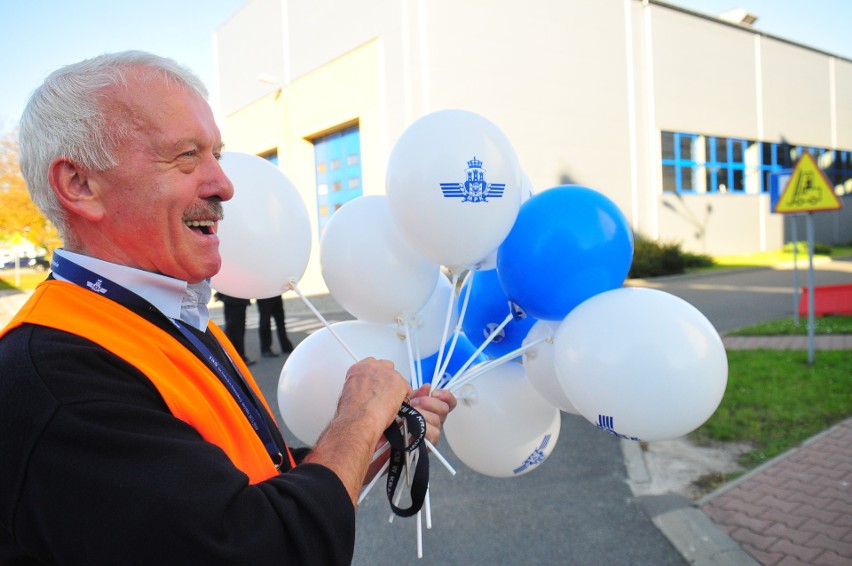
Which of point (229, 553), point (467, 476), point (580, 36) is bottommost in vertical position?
point (467, 476)

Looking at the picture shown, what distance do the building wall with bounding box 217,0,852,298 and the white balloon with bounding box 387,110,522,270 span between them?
13.2 m

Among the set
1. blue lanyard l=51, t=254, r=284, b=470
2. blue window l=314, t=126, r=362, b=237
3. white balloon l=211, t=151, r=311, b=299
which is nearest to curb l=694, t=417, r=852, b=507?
white balloon l=211, t=151, r=311, b=299

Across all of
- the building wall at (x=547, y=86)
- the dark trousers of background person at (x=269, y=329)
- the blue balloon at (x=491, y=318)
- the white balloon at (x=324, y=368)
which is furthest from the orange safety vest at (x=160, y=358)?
the building wall at (x=547, y=86)

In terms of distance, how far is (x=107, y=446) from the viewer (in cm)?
86

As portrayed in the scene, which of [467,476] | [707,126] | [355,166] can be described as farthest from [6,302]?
[707,126]

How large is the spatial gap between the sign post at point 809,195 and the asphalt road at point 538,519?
3620mm

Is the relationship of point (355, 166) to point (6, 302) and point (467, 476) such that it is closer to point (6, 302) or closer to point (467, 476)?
point (6, 302)

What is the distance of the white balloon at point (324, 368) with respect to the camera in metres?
2.08

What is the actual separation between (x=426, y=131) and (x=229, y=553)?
1.42 m

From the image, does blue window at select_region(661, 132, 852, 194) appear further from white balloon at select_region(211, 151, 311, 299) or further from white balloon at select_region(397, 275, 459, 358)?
white balloon at select_region(211, 151, 311, 299)

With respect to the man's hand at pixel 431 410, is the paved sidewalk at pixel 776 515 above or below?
below

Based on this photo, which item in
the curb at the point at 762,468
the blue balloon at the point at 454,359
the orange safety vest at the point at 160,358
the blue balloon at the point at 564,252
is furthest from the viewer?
the curb at the point at 762,468

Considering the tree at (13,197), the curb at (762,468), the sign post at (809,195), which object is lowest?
the curb at (762,468)

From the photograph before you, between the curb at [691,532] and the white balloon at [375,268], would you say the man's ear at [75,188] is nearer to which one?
the white balloon at [375,268]
